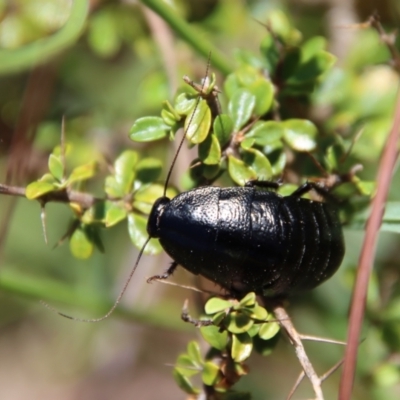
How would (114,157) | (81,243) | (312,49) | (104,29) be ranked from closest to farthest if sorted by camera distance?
(81,243) → (312,49) → (104,29) → (114,157)

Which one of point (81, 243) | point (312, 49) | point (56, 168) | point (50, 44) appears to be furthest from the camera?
point (50, 44)

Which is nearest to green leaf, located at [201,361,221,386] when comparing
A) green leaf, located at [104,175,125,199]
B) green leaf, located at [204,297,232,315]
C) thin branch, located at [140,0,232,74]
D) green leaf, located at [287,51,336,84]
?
green leaf, located at [204,297,232,315]

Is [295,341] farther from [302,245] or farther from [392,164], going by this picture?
[392,164]

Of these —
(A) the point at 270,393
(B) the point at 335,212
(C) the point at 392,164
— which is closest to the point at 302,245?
(B) the point at 335,212

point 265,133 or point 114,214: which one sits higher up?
point 265,133

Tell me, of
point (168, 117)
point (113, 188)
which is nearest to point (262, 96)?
point (168, 117)

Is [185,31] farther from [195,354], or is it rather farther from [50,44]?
[195,354]

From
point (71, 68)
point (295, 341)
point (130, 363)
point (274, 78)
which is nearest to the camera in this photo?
point (295, 341)
